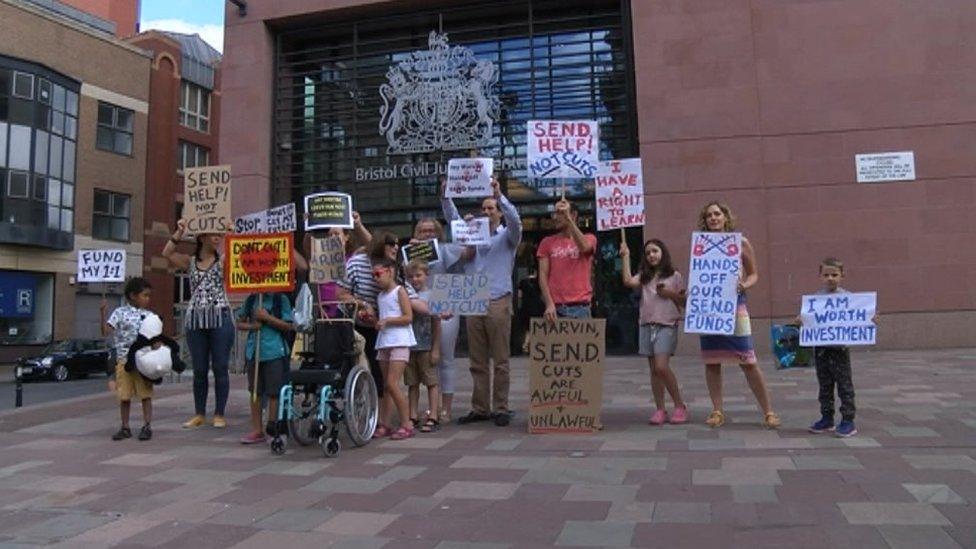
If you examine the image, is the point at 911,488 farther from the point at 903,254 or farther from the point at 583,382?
the point at 903,254

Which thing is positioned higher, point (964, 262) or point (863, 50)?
point (863, 50)

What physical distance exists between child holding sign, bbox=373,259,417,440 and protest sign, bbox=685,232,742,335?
2.61m

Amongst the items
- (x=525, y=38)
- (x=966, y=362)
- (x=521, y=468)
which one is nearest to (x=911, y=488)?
(x=521, y=468)

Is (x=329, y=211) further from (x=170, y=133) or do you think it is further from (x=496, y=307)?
(x=170, y=133)

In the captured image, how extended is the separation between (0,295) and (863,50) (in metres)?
30.6

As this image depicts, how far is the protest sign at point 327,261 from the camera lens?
7.43 m

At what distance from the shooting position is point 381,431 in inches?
301

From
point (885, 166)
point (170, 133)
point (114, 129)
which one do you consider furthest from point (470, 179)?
point (170, 133)

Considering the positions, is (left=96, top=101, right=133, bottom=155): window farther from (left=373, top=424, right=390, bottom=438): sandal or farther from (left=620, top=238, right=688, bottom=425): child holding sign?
(left=620, top=238, right=688, bottom=425): child holding sign

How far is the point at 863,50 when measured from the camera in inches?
606

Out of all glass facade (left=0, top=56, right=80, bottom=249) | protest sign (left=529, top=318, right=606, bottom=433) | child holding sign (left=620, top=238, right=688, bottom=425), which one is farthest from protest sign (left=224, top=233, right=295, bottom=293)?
glass facade (left=0, top=56, right=80, bottom=249)

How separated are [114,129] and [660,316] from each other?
34.6 m

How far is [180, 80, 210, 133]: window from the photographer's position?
40.4 metres

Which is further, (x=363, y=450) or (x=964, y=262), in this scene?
(x=964, y=262)
